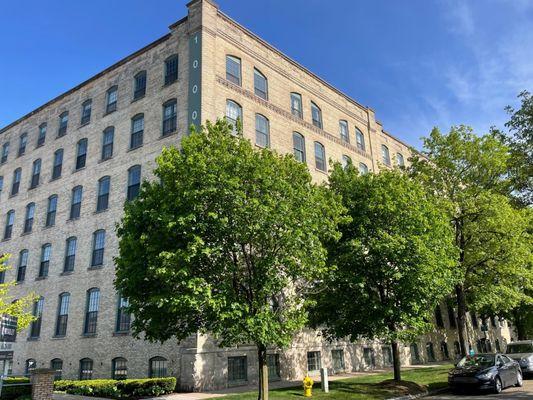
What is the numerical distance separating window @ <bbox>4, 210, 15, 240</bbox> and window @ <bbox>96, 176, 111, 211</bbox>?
1101cm

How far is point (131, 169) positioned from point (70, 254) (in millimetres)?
7160

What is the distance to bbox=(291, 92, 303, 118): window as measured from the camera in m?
30.5

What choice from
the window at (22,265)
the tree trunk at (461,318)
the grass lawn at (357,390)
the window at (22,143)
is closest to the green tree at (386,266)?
the grass lawn at (357,390)

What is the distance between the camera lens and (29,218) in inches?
1268

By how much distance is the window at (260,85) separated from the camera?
91.8 ft

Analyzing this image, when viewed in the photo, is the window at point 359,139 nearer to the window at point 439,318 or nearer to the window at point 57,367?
the window at point 439,318

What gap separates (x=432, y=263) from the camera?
55.6 feet

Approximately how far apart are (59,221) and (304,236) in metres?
21.3

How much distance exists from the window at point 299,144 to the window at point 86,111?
47.3 feet

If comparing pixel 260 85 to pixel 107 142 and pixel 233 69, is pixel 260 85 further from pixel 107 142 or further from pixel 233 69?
pixel 107 142

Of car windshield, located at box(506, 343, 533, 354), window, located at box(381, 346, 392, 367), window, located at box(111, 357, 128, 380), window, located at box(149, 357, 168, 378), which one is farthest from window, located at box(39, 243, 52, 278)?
car windshield, located at box(506, 343, 533, 354)

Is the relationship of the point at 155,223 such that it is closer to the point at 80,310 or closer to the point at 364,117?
the point at 80,310

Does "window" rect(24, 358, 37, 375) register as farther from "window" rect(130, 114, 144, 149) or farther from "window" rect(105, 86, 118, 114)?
"window" rect(105, 86, 118, 114)

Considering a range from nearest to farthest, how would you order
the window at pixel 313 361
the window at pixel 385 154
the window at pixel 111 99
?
1. the window at pixel 313 361
2. the window at pixel 111 99
3. the window at pixel 385 154
